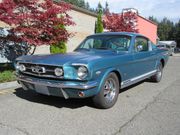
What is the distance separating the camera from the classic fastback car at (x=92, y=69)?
492 centimetres

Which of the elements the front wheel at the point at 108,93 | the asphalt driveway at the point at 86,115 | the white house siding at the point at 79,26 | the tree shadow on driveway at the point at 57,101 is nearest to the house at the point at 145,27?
the white house siding at the point at 79,26

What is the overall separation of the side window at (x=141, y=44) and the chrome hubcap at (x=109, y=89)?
149 cm

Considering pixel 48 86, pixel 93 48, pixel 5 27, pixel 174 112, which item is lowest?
pixel 174 112

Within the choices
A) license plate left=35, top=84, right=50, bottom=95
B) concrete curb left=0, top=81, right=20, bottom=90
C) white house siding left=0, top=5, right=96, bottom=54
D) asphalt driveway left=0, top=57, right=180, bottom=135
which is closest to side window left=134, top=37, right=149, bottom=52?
asphalt driveway left=0, top=57, right=180, bottom=135

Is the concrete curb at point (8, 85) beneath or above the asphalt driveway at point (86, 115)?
above

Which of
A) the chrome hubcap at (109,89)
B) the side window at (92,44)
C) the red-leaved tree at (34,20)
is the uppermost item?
the red-leaved tree at (34,20)

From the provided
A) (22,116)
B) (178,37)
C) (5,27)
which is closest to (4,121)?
(22,116)

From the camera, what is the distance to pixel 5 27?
36.0ft

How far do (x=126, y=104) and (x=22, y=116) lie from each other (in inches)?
91.0

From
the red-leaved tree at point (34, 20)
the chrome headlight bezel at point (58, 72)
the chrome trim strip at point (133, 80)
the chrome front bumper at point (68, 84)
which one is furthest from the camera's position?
the red-leaved tree at point (34, 20)

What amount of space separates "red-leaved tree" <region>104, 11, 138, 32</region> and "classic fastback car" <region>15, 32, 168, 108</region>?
12.0 metres

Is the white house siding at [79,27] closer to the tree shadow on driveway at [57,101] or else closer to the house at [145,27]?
the tree shadow on driveway at [57,101]

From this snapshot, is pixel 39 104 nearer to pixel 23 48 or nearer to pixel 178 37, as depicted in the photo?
pixel 23 48

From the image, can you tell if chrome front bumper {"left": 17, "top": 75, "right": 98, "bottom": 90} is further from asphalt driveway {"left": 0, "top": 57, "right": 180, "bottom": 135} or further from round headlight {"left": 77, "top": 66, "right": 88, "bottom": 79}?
asphalt driveway {"left": 0, "top": 57, "right": 180, "bottom": 135}
